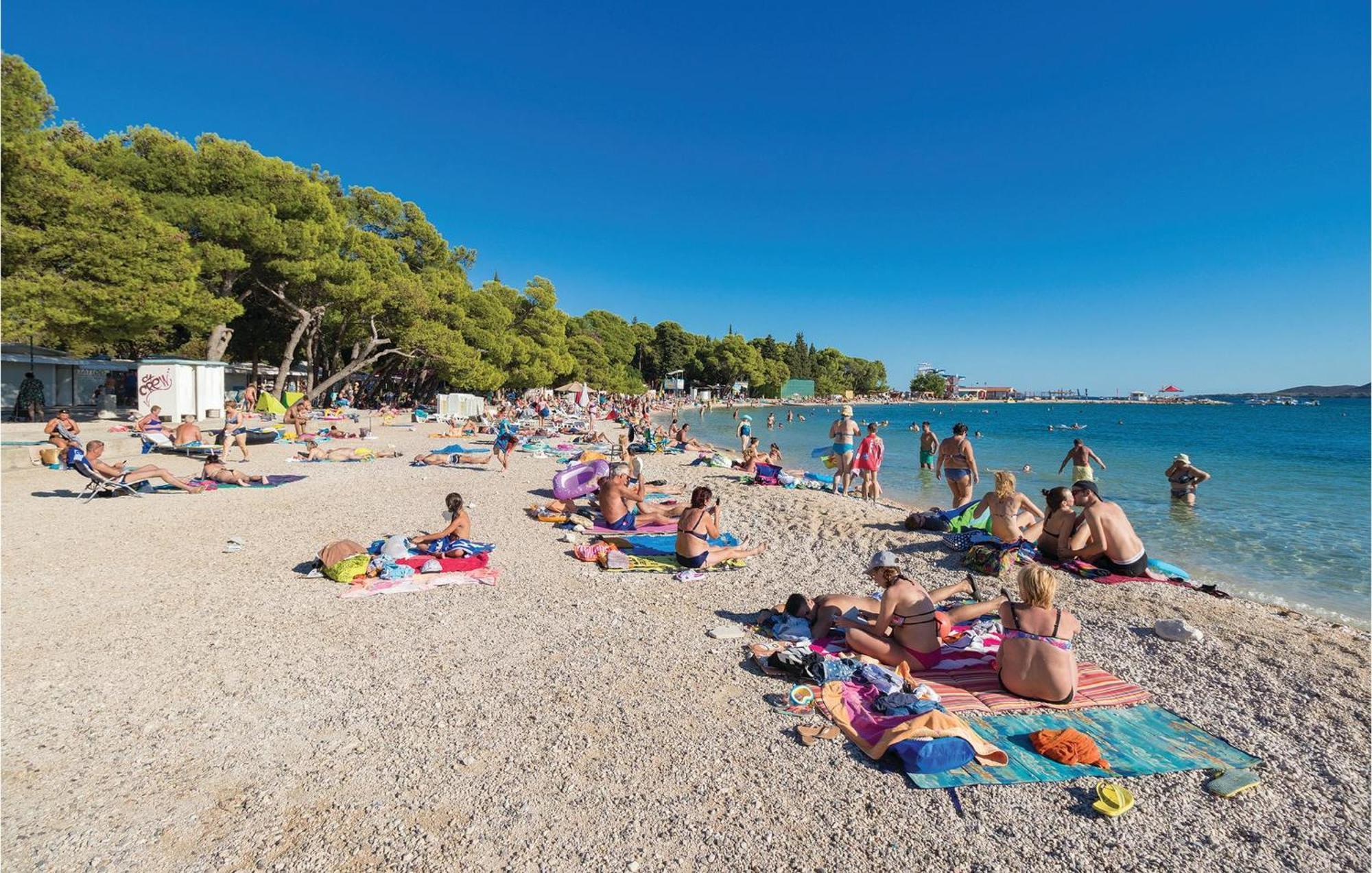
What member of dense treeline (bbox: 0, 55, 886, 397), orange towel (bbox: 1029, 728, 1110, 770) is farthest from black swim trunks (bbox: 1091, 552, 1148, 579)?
dense treeline (bbox: 0, 55, 886, 397)

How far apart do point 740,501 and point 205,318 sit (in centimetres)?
1730

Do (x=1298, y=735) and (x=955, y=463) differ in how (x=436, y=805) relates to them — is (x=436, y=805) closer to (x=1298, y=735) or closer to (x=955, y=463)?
(x=1298, y=735)

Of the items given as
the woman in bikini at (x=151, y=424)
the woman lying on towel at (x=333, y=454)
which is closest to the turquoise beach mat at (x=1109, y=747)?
the woman lying on towel at (x=333, y=454)

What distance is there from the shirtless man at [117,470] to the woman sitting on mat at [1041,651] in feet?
38.3

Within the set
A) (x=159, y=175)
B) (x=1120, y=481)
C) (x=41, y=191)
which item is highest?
(x=159, y=175)

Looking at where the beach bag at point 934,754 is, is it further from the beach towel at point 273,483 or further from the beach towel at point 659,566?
the beach towel at point 273,483

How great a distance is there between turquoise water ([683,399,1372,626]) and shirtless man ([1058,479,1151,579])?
6.11ft

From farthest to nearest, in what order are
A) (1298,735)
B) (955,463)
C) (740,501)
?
(740,501) → (955,463) → (1298,735)

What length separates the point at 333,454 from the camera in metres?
14.5

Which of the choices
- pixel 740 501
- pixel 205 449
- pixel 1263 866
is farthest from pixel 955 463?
pixel 205 449

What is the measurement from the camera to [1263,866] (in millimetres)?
2557

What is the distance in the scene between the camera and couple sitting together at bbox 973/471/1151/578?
21.1 feet

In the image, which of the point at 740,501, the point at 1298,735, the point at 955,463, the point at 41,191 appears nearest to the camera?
the point at 1298,735

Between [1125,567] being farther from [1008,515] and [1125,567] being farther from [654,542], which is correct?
[654,542]
